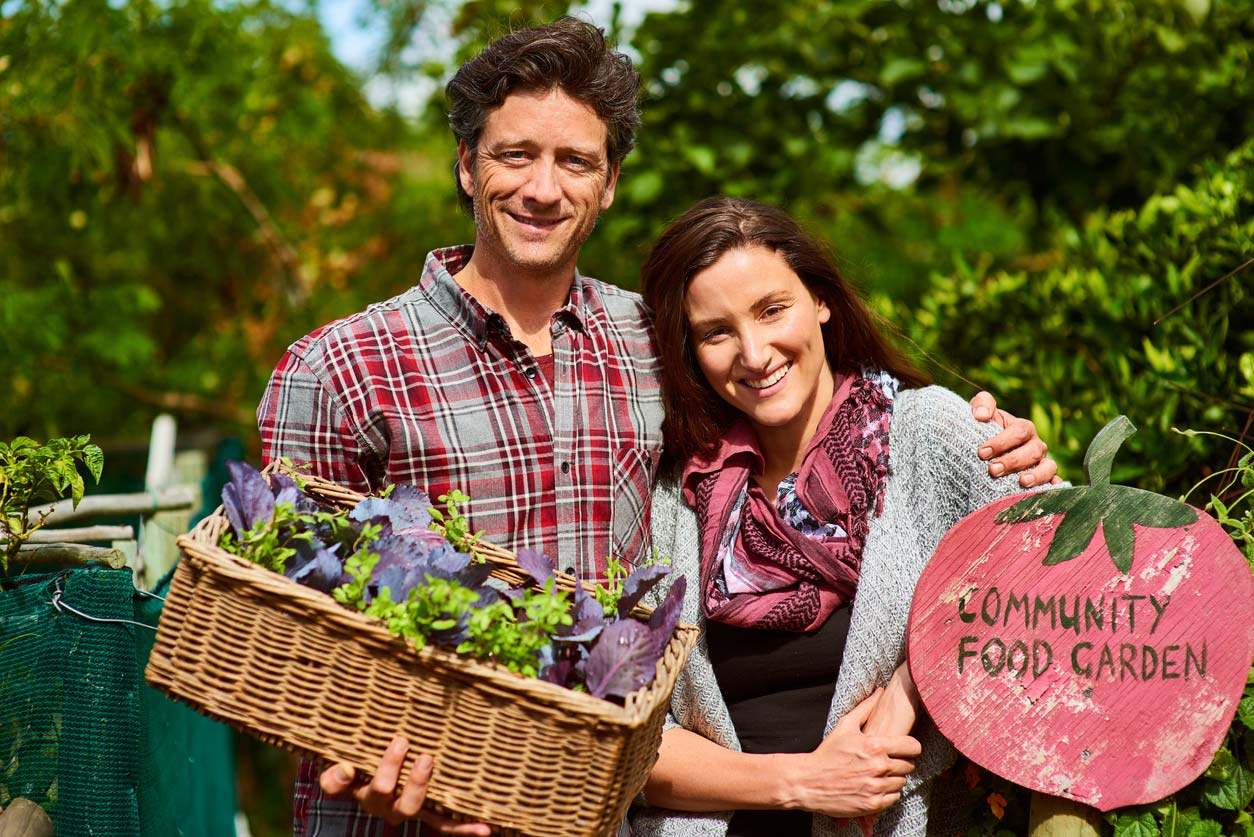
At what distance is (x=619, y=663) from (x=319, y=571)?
0.47m

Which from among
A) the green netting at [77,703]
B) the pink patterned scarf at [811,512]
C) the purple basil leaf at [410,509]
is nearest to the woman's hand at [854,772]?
the pink patterned scarf at [811,512]

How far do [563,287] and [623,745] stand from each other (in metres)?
1.11

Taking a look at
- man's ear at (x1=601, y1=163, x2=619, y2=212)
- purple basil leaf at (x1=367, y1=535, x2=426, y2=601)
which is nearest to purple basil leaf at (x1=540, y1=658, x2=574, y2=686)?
purple basil leaf at (x1=367, y1=535, x2=426, y2=601)

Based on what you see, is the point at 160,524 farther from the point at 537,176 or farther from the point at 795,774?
the point at 795,774

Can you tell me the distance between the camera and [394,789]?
171cm

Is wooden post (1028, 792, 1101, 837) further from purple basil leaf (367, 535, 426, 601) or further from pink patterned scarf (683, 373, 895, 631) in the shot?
purple basil leaf (367, 535, 426, 601)

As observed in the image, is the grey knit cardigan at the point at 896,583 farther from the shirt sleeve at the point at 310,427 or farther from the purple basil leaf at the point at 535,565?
the shirt sleeve at the point at 310,427

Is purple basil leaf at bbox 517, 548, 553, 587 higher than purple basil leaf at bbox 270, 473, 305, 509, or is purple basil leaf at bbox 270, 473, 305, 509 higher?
purple basil leaf at bbox 270, 473, 305, 509

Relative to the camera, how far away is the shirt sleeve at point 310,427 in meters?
2.20

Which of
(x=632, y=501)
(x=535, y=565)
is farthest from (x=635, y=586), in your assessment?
(x=632, y=501)

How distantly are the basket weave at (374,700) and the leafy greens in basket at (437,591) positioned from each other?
0.12 ft

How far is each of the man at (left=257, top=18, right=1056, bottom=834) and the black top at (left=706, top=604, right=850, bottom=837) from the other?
12.4 inches

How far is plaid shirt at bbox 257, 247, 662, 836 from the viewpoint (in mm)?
2203

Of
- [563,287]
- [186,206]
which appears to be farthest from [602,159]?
[186,206]
